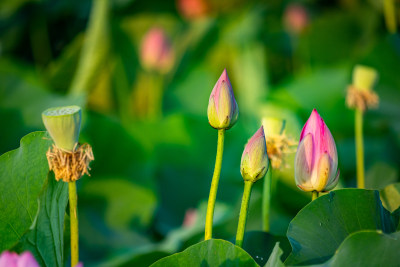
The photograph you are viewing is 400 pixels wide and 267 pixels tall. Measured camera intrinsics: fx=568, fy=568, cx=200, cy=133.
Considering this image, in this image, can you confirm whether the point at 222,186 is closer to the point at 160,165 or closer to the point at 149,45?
the point at 160,165

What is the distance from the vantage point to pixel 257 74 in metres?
1.42

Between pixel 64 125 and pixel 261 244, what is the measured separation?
19cm

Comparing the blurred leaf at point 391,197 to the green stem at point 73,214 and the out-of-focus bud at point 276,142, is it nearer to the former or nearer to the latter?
the out-of-focus bud at point 276,142

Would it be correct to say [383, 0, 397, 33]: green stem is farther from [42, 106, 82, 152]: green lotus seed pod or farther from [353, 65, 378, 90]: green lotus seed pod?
[42, 106, 82, 152]: green lotus seed pod

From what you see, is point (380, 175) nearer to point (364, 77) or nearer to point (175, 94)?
point (364, 77)

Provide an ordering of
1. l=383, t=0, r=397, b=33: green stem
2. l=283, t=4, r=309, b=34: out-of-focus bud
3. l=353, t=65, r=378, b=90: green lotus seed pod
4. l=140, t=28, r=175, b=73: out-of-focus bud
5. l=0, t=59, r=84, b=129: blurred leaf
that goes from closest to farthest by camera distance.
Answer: l=353, t=65, r=378, b=90: green lotus seed pod, l=0, t=59, r=84, b=129: blurred leaf, l=140, t=28, r=175, b=73: out-of-focus bud, l=383, t=0, r=397, b=33: green stem, l=283, t=4, r=309, b=34: out-of-focus bud

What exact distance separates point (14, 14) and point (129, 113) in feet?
1.20

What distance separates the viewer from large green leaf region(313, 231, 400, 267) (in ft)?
1.13

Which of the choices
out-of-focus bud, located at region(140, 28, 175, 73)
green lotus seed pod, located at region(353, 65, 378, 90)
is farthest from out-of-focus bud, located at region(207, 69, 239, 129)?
out-of-focus bud, located at region(140, 28, 175, 73)

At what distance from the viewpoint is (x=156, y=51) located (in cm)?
116

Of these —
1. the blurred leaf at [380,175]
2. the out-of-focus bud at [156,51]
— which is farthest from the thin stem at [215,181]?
the out-of-focus bud at [156,51]

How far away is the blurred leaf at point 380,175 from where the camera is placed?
0.90m

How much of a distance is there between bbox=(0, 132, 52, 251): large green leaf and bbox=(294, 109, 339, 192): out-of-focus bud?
174 millimetres

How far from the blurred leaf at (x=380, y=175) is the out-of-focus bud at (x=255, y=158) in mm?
574
